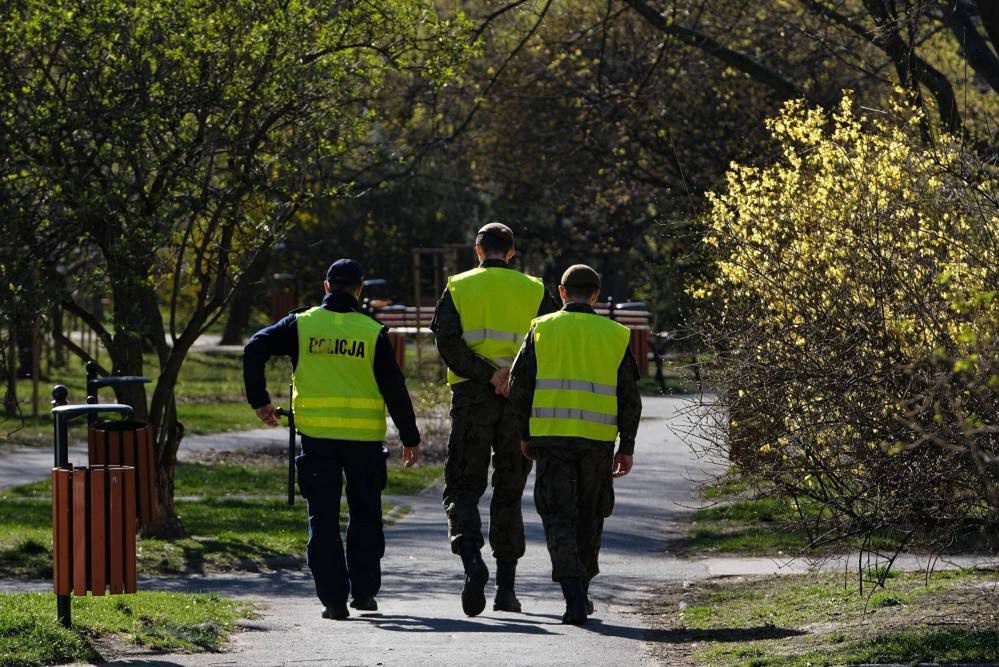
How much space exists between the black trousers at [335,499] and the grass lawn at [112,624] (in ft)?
1.79

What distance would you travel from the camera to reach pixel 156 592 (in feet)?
33.6

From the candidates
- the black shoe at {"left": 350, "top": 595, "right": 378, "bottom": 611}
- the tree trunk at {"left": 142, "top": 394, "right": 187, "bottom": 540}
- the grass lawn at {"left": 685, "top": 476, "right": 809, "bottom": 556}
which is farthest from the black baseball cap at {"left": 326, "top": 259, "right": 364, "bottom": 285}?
the tree trunk at {"left": 142, "top": 394, "right": 187, "bottom": 540}

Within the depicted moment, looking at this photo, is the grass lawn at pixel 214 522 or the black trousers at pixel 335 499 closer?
the black trousers at pixel 335 499

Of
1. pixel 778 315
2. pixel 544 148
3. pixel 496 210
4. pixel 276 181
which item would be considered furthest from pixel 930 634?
pixel 496 210

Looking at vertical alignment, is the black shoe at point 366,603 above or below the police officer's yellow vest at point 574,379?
below

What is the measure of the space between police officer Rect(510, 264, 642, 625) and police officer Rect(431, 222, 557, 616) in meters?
0.37

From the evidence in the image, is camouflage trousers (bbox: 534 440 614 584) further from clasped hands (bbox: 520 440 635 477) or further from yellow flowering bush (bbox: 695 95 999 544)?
yellow flowering bush (bbox: 695 95 999 544)

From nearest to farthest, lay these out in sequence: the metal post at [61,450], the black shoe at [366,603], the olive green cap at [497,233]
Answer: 1. the metal post at [61,450]
2. the black shoe at [366,603]
3. the olive green cap at [497,233]

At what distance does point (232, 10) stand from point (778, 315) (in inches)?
198

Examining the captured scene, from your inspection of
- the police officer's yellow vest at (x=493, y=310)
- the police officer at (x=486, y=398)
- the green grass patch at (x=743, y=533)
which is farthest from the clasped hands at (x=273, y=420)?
the green grass patch at (x=743, y=533)

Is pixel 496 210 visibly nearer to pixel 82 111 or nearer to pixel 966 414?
pixel 82 111

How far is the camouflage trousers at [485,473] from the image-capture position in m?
9.45

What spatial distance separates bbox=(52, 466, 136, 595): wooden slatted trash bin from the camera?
7.90 m

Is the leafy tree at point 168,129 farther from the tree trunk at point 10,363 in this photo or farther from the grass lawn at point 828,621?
the grass lawn at point 828,621
